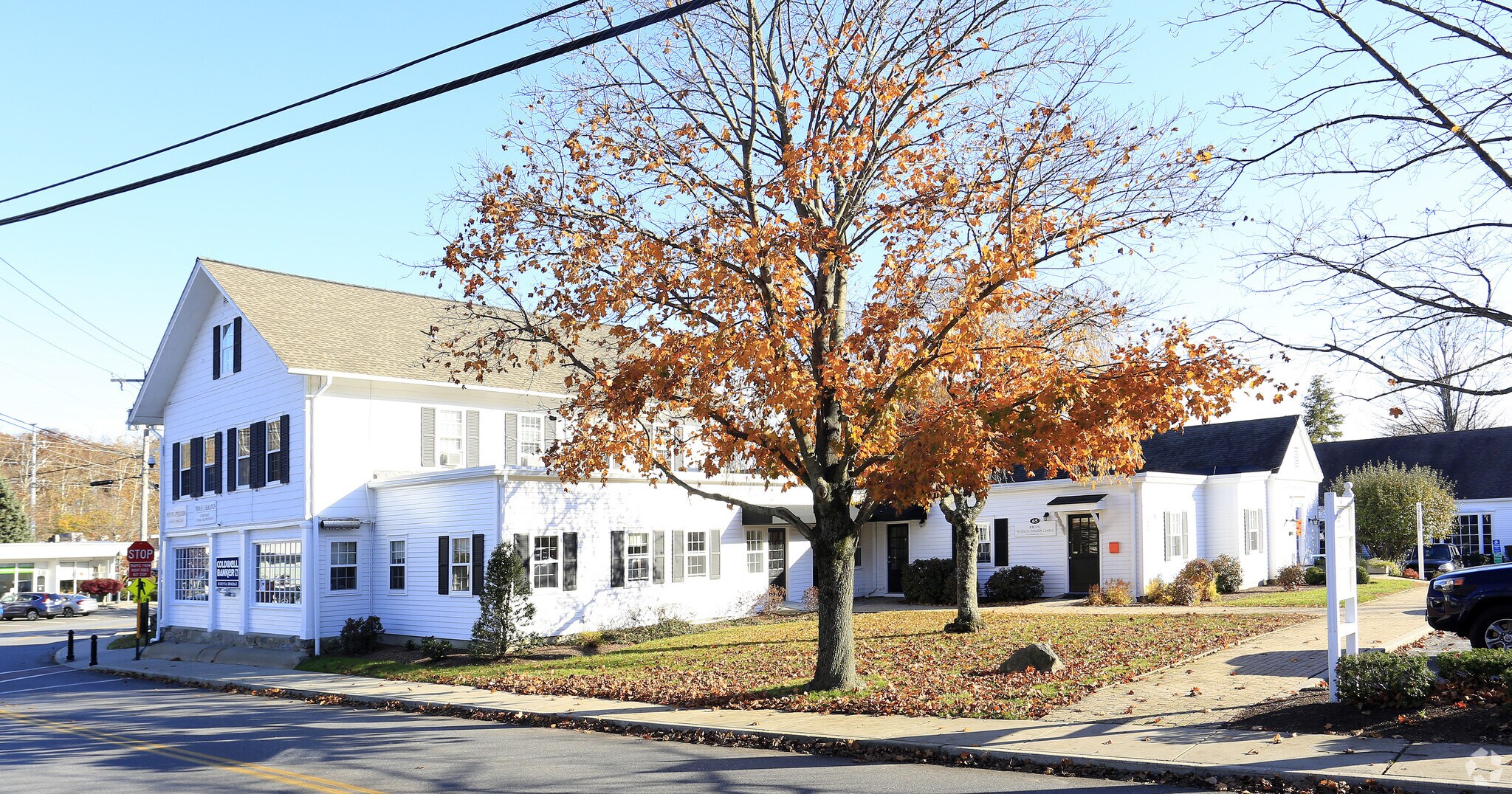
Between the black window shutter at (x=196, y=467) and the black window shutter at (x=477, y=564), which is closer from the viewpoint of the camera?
the black window shutter at (x=477, y=564)

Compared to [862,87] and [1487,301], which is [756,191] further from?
[1487,301]

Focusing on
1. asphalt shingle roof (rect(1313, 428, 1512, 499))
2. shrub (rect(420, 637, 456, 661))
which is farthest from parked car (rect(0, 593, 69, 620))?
asphalt shingle roof (rect(1313, 428, 1512, 499))

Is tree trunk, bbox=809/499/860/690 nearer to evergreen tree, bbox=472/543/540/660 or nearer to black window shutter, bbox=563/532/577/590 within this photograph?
evergreen tree, bbox=472/543/540/660

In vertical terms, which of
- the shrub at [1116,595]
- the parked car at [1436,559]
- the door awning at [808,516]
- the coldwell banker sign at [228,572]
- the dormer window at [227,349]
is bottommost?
the parked car at [1436,559]

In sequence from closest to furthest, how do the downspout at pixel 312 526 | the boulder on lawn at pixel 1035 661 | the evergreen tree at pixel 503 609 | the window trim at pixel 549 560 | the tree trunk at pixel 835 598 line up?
the tree trunk at pixel 835 598
the boulder on lawn at pixel 1035 661
the evergreen tree at pixel 503 609
the window trim at pixel 549 560
the downspout at pixel 312 526

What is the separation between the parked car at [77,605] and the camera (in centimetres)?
5278

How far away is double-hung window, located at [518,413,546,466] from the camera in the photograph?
29281mm

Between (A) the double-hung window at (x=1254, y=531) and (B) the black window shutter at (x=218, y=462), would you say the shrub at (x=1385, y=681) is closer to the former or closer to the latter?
(A) the double-hung window at (x=1254, y=531)

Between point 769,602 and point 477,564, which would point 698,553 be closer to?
point 769,602

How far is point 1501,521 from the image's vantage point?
1758 inches

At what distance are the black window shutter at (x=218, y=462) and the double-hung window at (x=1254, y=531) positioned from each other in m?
29.7

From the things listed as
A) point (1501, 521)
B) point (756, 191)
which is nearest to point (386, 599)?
point (756, 191)

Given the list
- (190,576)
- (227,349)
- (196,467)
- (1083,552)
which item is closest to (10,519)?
(190,576)

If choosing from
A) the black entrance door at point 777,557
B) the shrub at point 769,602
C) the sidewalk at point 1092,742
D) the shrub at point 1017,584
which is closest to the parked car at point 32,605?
the black entrance door at point 777,557
